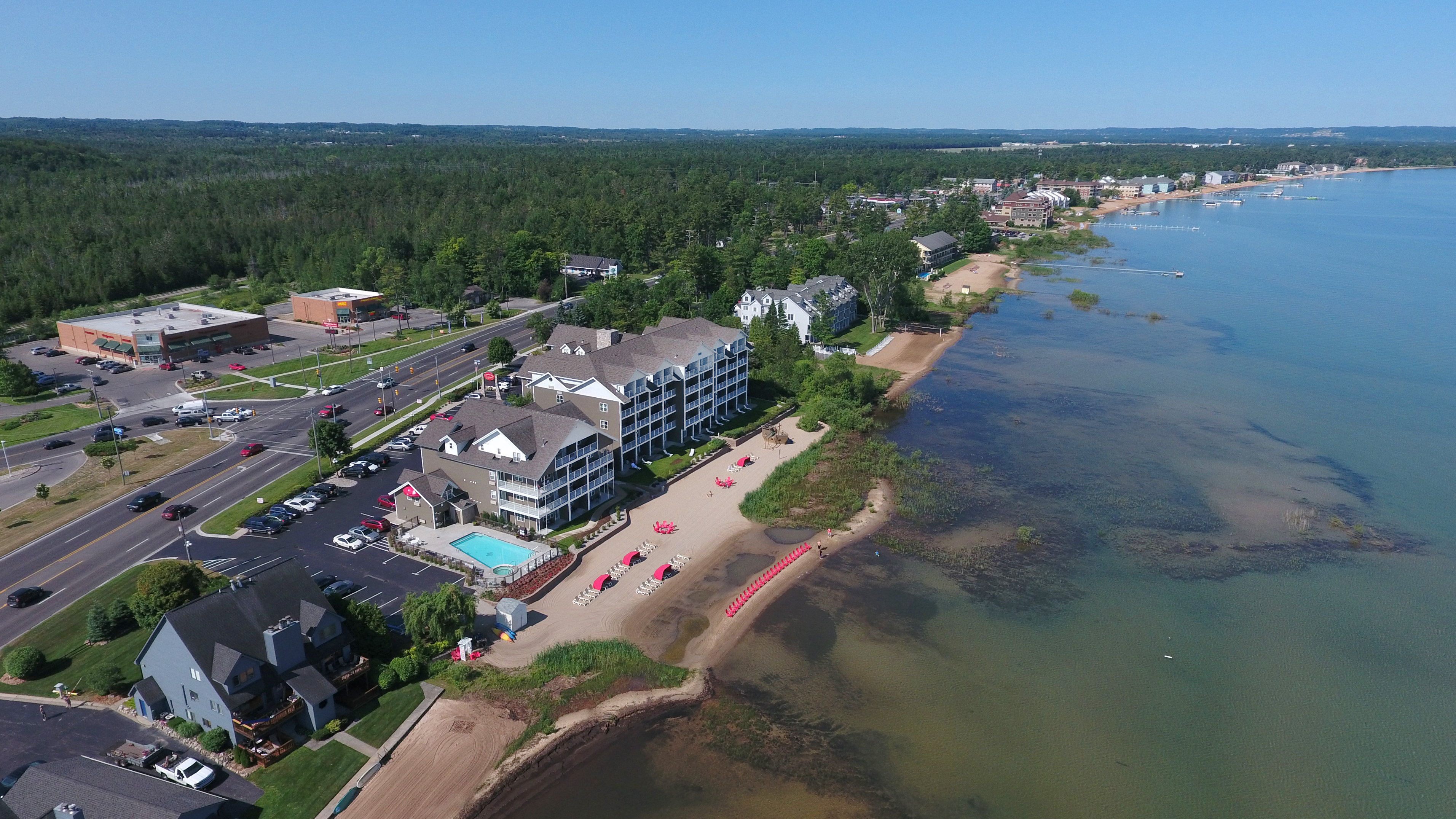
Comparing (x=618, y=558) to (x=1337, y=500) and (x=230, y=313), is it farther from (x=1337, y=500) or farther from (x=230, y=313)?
(x=230, y=313)

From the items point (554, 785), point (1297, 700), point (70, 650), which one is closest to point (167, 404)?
point (70, 650)

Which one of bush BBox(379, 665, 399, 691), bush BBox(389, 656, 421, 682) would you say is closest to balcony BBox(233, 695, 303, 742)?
bush BBox(379, 665, 399, 691)

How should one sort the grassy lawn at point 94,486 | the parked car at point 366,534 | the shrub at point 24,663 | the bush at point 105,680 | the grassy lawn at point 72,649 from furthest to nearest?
the grassy lawn at point 94,486
the parked car at point 366,534
the grassy lawn at point 72,649
the shrub at point 24,663
the bush at point 105,680

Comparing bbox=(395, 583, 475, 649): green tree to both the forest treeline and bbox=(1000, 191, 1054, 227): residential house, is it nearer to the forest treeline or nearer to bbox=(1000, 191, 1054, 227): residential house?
the forest treeline

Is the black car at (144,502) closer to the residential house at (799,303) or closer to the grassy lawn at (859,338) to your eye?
the residential house at (799,303)

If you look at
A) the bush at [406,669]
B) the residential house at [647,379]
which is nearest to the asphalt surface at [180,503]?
the bush at [406,669]

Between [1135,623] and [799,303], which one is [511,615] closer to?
[1135,623]

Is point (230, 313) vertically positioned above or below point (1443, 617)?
above
